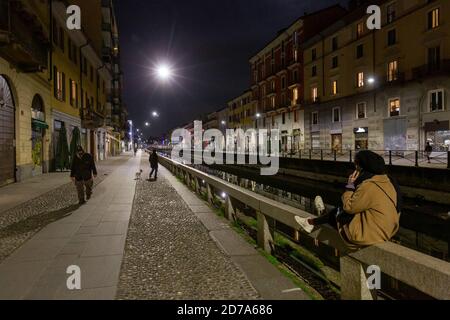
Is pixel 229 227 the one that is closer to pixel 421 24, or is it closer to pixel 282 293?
pixel 282 293

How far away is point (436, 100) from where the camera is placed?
28.1 m

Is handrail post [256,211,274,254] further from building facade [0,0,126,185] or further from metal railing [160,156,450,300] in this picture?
building facade [0,0,126,185]

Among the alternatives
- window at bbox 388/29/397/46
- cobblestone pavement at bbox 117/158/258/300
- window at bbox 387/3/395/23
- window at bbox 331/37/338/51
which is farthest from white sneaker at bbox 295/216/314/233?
window at bbox 331/37/338/51

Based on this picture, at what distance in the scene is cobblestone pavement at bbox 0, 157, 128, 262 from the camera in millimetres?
6211

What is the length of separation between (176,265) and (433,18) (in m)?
32.4

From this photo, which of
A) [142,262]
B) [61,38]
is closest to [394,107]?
[61,38]

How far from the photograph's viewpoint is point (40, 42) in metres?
17.1

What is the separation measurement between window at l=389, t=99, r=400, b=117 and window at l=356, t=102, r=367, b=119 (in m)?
3.40

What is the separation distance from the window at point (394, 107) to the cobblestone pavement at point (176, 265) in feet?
97.5

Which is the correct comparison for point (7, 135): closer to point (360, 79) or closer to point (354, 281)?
point (354, 281)

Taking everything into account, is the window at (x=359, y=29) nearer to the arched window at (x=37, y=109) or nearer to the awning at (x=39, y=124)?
the arched window at (x=37, y=109)

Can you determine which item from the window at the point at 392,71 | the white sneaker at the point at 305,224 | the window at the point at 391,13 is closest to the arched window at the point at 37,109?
the white sneaker at the point at 305,224

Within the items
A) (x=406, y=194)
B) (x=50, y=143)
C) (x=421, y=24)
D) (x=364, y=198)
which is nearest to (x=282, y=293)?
(x=364, y=198)

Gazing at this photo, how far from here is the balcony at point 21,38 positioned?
12938 millimetres
